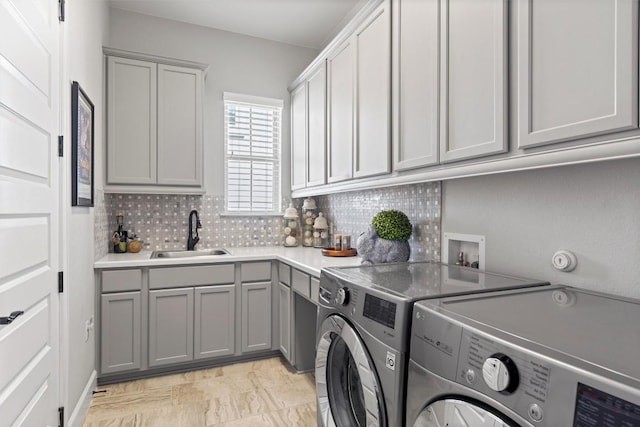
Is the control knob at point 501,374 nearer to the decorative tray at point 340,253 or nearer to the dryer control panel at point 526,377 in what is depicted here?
the dryer control panel at point 526,377

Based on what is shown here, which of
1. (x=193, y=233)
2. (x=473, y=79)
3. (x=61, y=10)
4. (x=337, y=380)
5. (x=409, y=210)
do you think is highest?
(x=61, y=10)

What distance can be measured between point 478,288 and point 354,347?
0.51 metres

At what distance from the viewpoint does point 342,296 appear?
1.46 m

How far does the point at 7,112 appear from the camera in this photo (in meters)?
1.17

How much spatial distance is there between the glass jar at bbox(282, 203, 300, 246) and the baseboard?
1.84 metres

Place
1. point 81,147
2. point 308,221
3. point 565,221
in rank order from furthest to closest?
point 308,221
point 81,147
point 565,221

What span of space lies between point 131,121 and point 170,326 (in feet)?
5.35

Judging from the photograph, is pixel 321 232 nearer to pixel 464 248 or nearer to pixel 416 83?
pixel 464 248

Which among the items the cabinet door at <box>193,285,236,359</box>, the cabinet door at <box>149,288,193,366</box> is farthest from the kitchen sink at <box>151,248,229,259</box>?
the cabinet door at <box>149,288,193,366</box>

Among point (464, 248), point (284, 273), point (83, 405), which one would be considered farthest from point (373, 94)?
point (83, 405)

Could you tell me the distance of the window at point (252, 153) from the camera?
3.48 meters

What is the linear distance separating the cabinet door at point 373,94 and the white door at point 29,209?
1611mm

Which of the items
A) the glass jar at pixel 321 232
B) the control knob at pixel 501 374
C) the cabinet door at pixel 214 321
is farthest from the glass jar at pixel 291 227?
the control knob at pixel 501 374

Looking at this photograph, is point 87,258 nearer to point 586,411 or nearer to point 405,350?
point 405,350
